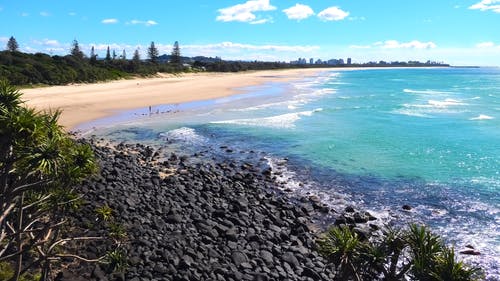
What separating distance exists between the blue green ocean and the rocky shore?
2327mm

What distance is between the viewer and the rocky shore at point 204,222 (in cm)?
957

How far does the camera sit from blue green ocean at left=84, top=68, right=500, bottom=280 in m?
15.6

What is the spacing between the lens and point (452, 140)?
29406mm

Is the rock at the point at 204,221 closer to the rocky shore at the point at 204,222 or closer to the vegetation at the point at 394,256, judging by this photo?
the rocky shore at the point at 204,222

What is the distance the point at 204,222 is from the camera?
486 inches

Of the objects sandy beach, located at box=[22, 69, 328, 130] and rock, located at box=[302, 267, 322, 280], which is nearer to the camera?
rock, located at box=[302, 267, 322, 280]

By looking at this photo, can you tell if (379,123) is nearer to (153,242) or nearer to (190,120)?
(190,120)

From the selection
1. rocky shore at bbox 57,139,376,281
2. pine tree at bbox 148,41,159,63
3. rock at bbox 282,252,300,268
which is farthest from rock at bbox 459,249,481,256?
pine tree at bbox 148,41,159,63

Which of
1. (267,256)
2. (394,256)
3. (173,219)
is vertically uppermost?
(394,256)

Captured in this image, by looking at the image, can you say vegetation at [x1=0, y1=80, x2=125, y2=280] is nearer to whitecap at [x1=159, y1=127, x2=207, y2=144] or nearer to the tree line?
whitecap at [x1=159, y1=127, x2=207, y2=144]

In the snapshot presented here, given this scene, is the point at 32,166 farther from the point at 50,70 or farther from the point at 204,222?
the point at 50,70

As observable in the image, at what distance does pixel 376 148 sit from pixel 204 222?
16897 mm

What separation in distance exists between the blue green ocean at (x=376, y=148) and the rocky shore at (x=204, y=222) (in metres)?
2.33

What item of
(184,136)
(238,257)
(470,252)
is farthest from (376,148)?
(238,257)
